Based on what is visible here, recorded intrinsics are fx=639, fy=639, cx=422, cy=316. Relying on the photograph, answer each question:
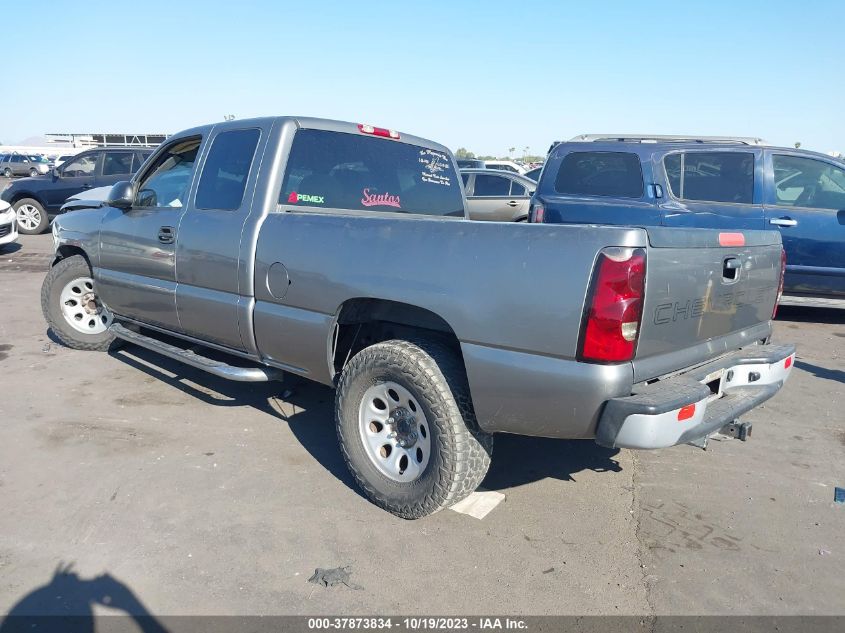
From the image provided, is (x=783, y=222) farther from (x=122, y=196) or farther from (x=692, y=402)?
(x=122, y=196)

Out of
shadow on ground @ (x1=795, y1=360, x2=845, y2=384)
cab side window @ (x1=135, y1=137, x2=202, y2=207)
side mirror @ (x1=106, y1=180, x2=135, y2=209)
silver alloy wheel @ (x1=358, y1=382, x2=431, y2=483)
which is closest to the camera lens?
silver alloy wheel @ (x1=358, y1=382, x2=431, y2=483)

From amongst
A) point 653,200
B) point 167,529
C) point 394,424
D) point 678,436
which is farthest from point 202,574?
point 653,200

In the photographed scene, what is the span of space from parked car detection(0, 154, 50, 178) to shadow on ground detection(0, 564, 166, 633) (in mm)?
41769

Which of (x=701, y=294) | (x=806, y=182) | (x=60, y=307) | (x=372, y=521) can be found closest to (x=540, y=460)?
(x=372, y=521)

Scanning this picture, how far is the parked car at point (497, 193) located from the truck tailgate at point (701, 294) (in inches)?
321

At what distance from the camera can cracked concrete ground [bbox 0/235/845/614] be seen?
8.75 ft

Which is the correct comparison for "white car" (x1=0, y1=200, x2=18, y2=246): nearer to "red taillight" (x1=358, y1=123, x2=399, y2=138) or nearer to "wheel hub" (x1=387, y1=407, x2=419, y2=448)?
"red taillight" (x1=358, y1=123, x2=399, y2=138)

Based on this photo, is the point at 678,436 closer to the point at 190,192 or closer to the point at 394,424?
the point at 394,424

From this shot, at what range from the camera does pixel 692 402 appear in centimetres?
264

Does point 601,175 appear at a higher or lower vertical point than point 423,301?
higher

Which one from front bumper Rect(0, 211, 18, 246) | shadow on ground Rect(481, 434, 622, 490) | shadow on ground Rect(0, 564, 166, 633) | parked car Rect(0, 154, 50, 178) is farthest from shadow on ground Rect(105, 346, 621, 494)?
parked car Rect(0, 154, 50, 178)

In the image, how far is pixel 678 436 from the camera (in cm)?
263

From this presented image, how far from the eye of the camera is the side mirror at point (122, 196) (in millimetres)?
4668

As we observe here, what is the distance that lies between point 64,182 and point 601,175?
11.6m
